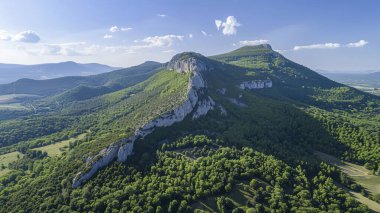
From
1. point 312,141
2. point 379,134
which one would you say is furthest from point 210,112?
point 379,134

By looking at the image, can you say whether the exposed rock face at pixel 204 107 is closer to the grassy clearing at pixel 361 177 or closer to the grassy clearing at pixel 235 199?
the grassy clearing at pixel 361 177

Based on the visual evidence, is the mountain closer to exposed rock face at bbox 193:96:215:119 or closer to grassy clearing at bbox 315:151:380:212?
exposed rock face at bbox 193:96:215:119

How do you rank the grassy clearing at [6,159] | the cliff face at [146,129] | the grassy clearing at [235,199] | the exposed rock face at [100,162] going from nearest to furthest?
1. the grassy clearing at [235,199]
2. the exposed rock face at [100,162]
3. the cliff face at [146,129]
4. the grassy clearing at [6,159]

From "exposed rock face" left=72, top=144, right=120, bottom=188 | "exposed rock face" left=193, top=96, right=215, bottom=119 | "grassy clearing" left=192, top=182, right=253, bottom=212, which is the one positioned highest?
"exposed rock face" left=193, top=96, right=215, bottom=119

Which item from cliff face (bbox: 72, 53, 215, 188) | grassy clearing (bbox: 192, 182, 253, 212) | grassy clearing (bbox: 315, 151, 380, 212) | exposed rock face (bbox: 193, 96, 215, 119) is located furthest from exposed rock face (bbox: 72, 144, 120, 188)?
grassy clearing (bbox: 315, 151, 380, 212)

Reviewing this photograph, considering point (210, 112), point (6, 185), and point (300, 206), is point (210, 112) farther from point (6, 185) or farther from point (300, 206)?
point (6, 185)

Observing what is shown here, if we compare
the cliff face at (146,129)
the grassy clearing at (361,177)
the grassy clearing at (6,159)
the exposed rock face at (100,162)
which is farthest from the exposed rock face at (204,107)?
the grassy clearing at (6,159)

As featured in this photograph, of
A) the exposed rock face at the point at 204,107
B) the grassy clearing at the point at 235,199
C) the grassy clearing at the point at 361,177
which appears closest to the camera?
the grassy clearing at the point at 235,199

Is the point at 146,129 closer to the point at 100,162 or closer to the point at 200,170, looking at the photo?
the point at 100,162
